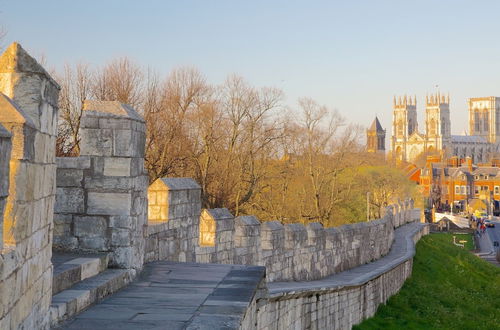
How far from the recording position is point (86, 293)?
5242 mm

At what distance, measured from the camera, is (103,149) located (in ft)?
22.3

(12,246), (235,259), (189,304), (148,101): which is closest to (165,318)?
(189,304)

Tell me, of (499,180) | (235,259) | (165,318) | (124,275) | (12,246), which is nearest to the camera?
(12,246)

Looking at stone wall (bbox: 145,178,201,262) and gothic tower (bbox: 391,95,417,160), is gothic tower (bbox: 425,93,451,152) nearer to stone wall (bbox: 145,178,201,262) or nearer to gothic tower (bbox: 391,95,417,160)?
gothic tower (bbox: 391,95,417,160)

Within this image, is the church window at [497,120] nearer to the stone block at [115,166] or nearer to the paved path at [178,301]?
the paved path at [178,301]

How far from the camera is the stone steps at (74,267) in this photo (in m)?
5.24

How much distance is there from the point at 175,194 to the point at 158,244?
66cm

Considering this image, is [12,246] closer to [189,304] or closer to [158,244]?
[189,304]

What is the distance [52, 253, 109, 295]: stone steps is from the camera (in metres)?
5.24

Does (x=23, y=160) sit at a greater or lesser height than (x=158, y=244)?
greater

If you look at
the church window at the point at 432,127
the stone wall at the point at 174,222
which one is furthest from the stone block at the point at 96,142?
the church window at the point at 432,127

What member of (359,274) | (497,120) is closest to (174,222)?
(359,274)

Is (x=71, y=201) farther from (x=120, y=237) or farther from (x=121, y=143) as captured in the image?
(x=121, y=143)

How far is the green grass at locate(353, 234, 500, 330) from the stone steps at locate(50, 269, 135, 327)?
8194 mm
